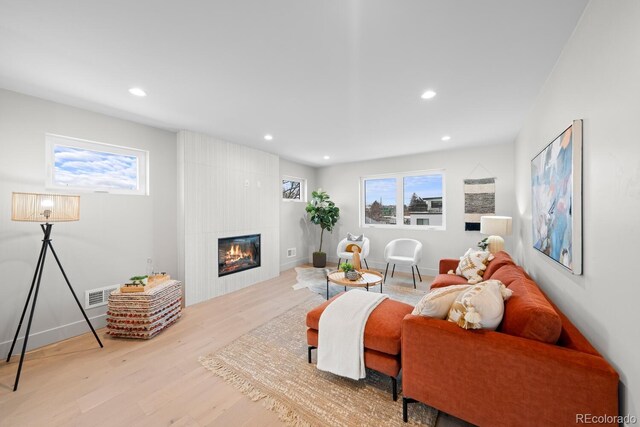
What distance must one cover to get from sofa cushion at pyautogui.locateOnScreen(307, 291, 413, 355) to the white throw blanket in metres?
0.05

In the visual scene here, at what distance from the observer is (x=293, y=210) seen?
19.1 ft

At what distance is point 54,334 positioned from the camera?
2.54 m

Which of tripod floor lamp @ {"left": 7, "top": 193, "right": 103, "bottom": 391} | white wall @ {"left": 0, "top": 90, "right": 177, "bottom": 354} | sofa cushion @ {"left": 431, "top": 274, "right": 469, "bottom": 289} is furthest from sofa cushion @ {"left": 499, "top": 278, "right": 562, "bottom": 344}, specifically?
white wall @ {"left": 0, "top": 90, "right": 177, "bottom": 354}

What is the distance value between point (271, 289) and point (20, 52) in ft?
12.3

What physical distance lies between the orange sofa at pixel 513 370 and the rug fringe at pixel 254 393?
733 millimetres

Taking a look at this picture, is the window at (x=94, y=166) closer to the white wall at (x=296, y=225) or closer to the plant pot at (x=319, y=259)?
the white wall at (x=296, y=225)

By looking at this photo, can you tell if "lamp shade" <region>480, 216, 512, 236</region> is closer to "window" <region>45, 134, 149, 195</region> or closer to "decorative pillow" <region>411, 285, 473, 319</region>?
"decorative pillow" <region>411, 285, 473, 319</region>

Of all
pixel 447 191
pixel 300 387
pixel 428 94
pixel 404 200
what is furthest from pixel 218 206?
pixel 447 191

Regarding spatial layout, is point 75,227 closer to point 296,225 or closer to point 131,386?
point 131,386

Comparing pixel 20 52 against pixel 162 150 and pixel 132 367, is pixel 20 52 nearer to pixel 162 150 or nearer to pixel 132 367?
pixel 162 150

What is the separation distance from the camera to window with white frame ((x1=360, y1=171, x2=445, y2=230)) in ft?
16.3

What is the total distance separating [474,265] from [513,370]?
206 cm

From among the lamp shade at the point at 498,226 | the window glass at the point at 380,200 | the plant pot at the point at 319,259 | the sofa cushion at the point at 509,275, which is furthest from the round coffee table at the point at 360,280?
the window glass at the point at 380,200

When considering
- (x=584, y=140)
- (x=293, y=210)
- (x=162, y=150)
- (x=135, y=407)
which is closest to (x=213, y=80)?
(x=162, y=150)
